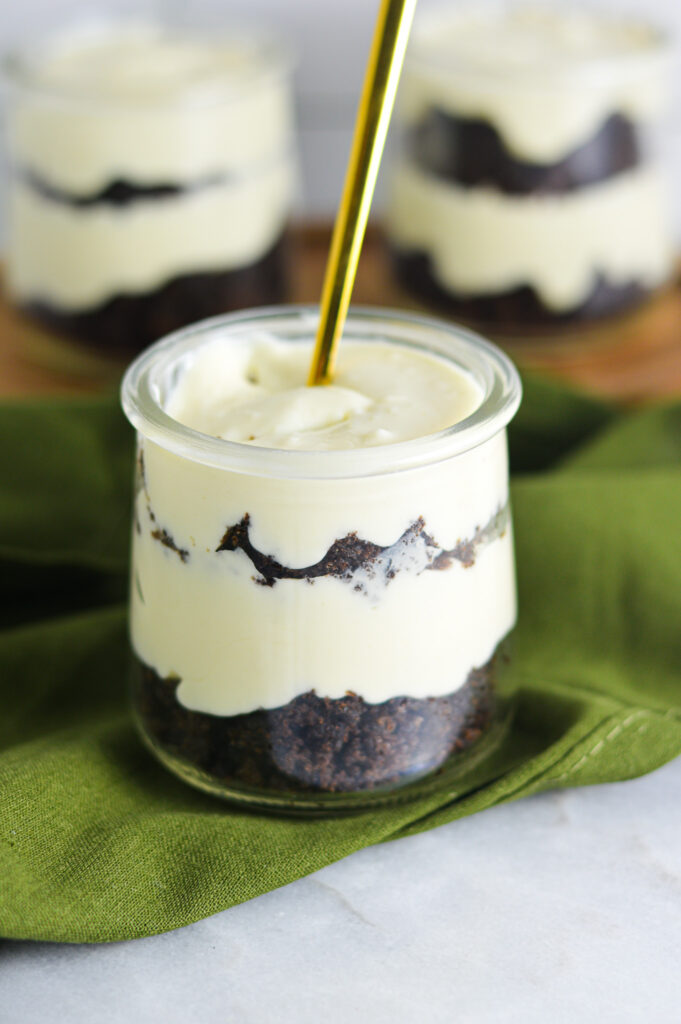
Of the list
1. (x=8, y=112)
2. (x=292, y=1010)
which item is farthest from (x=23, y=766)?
(x=8, y=112)

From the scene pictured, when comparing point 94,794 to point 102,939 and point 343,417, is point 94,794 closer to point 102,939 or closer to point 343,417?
point 102,939

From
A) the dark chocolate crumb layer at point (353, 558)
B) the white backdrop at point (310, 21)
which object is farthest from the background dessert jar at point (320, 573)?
the white backdrop at point (310, 21)

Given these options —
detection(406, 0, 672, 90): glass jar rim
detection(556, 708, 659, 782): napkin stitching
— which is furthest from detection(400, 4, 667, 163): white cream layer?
detection(556, 708, 659, 782): napkin stitching

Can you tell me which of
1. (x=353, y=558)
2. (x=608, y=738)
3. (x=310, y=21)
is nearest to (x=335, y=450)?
(x=353, y=558)

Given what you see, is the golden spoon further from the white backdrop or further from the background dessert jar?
the white backdrop

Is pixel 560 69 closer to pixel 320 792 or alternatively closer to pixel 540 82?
pixel 540 82

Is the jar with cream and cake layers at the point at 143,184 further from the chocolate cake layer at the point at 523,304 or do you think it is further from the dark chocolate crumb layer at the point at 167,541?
the dark chocolate crumb layer at the point at 167,541

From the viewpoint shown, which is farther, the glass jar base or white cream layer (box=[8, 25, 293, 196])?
white cream layer (box=[8, 25, 293, 196])
